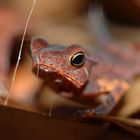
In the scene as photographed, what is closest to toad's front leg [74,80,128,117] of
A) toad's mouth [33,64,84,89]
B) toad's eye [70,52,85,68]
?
toad's mouth [33,64,84,89]

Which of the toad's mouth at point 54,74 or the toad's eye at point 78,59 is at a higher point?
the toad's eye at point 78,59

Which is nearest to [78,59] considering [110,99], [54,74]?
[54,74]

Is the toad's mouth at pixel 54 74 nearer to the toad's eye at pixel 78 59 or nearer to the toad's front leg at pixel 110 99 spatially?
the toad's eye at pixel 78 59

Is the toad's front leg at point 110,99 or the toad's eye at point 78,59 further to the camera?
the toad's front leg at point 110,99

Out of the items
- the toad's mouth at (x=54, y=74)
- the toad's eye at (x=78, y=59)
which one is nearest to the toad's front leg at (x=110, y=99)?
the toad's mouth at (x=54, y=74)

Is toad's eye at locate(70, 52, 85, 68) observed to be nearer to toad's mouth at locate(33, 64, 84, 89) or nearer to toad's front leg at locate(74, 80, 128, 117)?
toad's mouth at locate(33, 64, 84, 89)
